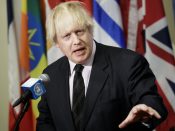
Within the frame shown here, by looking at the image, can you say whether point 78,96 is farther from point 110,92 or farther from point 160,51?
point 160,51

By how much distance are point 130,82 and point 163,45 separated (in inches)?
34.7

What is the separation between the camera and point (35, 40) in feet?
8.14

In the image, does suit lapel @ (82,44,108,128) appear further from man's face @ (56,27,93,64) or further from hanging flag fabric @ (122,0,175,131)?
hanging flag fabric @ (122,0,175,131)

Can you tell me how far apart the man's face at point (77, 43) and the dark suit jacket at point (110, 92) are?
99mm

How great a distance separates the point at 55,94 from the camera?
176 cm

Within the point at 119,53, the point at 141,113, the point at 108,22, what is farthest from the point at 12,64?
the point at 141,113

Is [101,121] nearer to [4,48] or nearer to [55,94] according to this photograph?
[55,94]

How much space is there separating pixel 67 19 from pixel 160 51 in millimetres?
973

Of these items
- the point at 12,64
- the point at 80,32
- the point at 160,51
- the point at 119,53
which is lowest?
the point at 12,64

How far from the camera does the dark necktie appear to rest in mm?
1648

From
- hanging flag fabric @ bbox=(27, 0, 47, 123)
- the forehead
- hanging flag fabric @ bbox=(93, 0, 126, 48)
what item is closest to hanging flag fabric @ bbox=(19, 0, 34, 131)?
hanging flag fabric @ bbox=(27, 0, 47, 123)

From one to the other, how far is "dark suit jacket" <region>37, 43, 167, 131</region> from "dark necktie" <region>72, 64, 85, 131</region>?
0.09 ft

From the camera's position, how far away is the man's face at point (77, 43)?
162 cm

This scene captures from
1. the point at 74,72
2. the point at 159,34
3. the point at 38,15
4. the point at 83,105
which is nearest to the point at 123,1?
the point at 159,34
